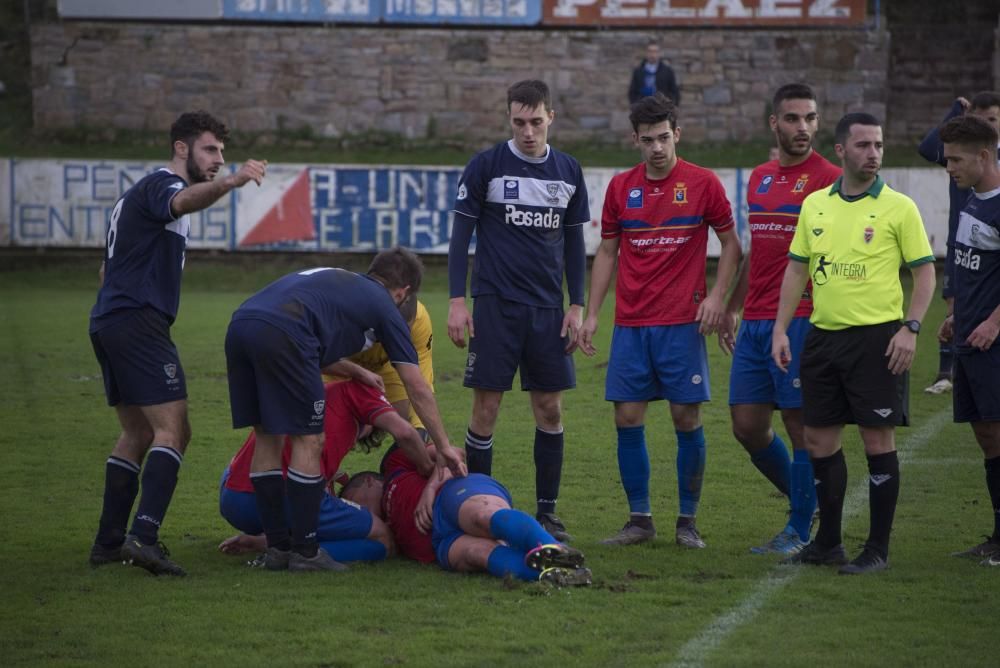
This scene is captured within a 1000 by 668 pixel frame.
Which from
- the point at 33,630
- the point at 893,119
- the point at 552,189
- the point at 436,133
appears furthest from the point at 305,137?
the point at 33,630

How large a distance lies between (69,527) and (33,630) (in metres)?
1.98

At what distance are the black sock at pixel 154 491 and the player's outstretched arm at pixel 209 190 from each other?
1189mm

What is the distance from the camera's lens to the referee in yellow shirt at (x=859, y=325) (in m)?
6.14

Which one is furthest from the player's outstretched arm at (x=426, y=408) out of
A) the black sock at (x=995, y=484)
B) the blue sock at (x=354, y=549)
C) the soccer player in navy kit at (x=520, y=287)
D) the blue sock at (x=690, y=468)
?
the black sock at (x=995, y=484)

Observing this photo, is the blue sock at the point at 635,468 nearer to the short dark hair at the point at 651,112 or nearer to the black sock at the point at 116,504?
the short dark hair at the point at 651,112

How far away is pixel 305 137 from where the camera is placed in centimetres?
2775

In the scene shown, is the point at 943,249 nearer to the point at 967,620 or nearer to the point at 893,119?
the point at 893,119

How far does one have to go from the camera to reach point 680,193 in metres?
7.09

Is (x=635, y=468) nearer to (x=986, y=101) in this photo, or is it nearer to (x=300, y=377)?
(x=300, y=377)

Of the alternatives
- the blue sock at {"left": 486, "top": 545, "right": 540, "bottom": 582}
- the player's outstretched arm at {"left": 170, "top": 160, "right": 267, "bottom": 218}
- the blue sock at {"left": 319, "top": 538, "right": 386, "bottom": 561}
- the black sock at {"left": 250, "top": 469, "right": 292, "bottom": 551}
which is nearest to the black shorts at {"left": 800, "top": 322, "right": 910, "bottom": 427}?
the blue sock at {"left": 486, "top": 545, "right": 540, "bottom": 582}

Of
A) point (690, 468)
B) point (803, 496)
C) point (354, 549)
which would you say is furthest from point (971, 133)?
point (354, 549)

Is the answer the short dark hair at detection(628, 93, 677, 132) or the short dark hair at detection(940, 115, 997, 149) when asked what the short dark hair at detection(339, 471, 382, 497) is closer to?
the short dark hair at detection(628, 93, 677, 132)

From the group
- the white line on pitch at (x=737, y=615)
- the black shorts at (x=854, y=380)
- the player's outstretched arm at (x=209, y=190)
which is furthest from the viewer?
the black shorts at (x=854, y=380)

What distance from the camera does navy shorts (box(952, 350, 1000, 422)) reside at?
253 inches
